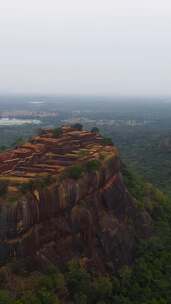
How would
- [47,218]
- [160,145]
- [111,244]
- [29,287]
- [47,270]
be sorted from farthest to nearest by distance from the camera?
[160,145], [111,244], [47,218], [47,270], [29,287]

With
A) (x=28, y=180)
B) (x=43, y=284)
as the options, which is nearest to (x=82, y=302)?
(x=43, y=284)

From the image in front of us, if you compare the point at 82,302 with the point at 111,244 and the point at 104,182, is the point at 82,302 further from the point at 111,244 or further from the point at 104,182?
the point at 104,182

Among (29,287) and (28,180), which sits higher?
(28,180)

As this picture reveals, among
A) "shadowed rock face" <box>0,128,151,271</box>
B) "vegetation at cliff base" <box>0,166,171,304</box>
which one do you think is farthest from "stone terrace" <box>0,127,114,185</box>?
"vegetation at cliff base" <box>0,166,171,304</box>

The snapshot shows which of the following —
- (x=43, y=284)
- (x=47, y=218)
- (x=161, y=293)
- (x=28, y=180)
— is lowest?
(x=161, y=293)

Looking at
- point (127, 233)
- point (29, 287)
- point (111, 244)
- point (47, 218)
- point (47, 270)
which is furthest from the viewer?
point (127, 233)

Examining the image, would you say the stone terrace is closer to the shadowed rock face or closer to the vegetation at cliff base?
the shadowed rock face

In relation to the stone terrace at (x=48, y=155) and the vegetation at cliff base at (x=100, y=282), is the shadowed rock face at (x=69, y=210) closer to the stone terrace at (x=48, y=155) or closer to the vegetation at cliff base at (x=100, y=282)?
the stone terrace at (x=48, y=155)

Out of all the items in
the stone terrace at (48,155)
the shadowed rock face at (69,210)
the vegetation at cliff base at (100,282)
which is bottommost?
the vegetation at cliff base at (100,282)

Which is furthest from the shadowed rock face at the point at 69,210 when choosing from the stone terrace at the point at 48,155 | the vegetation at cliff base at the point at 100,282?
the vegetation at cliff base at the point at 100,282
